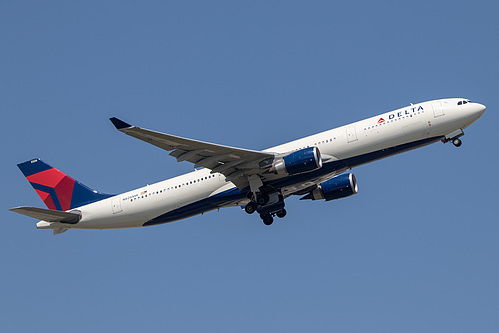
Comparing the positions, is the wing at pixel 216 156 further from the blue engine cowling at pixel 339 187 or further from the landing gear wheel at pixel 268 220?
the blue engine cowling at pixel 339 187

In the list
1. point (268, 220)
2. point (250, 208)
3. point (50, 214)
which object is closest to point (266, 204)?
point (250, 208)

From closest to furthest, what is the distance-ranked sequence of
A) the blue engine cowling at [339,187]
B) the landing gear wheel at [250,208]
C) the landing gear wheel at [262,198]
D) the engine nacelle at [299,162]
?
the engine nacelle at [299,162] → the landing gear wheel at [262,198] → the landing gear wheel at [250,208] → the blue engine cowling at [339,187]

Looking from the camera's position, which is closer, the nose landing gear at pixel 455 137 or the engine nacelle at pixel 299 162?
the engine nacelle at pixel 299 162

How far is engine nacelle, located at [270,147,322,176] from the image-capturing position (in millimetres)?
41125

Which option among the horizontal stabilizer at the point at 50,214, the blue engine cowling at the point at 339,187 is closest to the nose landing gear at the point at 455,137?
the blue engine cowling at the point at 339,187

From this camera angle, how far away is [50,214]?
45938 millimetres

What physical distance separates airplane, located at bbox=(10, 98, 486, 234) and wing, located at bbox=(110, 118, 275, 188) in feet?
0.18

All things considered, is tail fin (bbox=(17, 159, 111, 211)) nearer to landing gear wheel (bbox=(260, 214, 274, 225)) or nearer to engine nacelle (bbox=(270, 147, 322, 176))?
landing gear wheel (bbox=(260, 214, 274, 225))

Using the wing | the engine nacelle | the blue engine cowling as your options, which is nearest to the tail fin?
the wing

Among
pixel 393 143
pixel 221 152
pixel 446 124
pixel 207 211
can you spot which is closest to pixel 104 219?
pixel 207 211

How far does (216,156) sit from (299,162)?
505 cm

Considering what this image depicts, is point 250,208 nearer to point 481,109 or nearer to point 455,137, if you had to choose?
point 455,137

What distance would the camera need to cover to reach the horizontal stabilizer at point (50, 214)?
43.6 m

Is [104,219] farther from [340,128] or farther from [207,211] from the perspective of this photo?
[340,128]
